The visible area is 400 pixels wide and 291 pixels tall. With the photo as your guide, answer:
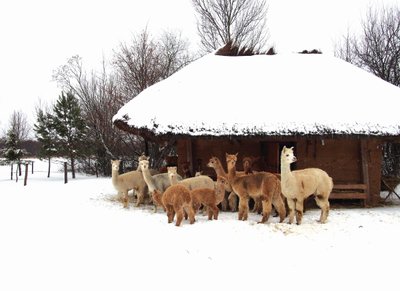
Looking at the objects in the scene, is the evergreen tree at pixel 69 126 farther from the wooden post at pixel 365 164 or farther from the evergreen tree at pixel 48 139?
the wooden post at pixel 365 164

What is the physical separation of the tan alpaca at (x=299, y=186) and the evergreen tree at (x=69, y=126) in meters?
21.9

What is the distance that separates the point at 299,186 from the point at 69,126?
74.2 ft

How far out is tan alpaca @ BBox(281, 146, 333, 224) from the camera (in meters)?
7.56

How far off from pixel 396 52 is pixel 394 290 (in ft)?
57.7

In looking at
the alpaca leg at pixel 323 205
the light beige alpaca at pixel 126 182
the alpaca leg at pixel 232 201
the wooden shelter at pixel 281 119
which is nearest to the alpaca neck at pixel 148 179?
the light beige alpaca at pixel 126 182

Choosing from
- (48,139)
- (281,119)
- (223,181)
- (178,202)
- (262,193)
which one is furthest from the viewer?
(48,139)

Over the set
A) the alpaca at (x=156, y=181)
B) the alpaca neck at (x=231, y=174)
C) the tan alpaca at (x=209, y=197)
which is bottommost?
the tan alpaca at (x=209, y=197)

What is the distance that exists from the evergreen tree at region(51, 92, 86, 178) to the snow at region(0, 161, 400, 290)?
18928 millimetres

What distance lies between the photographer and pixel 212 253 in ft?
19.7

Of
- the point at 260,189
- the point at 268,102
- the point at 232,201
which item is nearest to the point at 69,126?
the point at 268,102

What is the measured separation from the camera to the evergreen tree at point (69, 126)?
1056 inches

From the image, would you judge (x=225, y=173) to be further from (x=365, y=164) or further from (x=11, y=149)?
(x=11, y=149)

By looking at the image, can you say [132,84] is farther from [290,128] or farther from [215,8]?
[290,128]

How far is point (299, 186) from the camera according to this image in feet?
25.0
